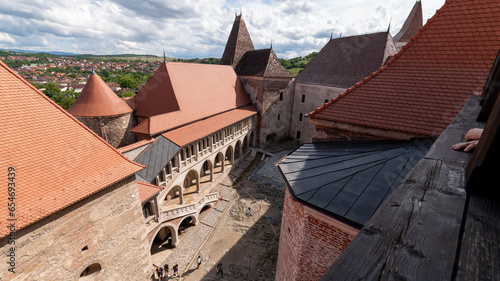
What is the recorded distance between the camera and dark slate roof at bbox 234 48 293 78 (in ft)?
87.2

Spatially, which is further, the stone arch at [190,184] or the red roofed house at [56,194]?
the stone arch at [190,184]

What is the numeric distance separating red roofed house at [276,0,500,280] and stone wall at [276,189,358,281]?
23mm

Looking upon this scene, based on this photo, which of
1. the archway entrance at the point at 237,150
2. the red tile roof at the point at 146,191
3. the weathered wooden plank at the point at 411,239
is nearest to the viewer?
the weathered wooden plank at the point at 411,239

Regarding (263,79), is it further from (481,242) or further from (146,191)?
(481,242)

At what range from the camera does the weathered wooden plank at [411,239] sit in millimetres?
1012

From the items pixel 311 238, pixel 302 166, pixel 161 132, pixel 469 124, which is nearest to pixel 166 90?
pixel 161 132

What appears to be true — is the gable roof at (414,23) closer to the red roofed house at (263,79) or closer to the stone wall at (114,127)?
the red roofed house at (263,79)

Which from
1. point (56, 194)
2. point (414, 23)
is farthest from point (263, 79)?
point (56, 194)

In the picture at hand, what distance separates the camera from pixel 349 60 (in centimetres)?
2284

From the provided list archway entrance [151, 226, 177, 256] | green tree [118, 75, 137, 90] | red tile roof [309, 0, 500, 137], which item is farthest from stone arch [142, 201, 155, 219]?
green tree [118, 75, 137, 90]

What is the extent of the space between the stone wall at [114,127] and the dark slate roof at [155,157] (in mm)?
3182

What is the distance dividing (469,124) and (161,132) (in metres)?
16.3

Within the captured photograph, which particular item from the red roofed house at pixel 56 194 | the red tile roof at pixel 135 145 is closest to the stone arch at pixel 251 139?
the red tile roof at pixel 135 145

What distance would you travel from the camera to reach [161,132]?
53.9ft
